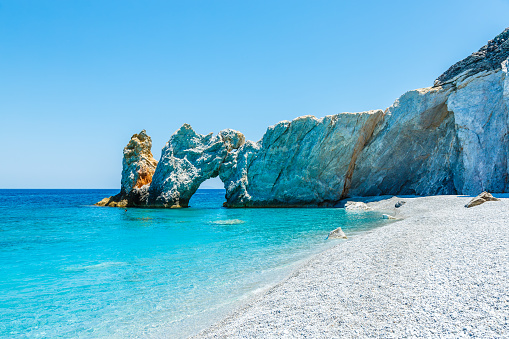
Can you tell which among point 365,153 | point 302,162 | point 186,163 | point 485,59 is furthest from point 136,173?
point 485,59

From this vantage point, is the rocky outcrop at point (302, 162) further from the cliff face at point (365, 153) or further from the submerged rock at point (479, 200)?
the submerged rock at point (479, 200)

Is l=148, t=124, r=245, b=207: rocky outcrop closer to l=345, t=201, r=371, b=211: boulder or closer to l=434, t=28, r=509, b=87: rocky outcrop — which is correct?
l=345, t=201, r=371, b=211: boulder

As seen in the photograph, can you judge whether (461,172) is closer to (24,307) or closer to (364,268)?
(364,268)

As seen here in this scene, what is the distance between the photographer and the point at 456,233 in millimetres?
8578

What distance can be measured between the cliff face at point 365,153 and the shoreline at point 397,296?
68.1 ft

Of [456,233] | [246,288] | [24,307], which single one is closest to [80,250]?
[24,307]

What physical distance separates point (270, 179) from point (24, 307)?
1245 inches

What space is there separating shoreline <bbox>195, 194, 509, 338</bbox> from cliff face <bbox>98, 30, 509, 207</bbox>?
68.1 feet

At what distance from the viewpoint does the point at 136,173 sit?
44.5 m

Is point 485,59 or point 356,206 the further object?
point 356,206

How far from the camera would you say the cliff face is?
992 inches

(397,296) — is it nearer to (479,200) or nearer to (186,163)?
(479,200)

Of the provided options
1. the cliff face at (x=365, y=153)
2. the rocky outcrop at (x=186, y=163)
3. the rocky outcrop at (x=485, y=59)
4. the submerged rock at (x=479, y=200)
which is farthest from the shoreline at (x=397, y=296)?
the rocky outcrop at (x=186, y=163)

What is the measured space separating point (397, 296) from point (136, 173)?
43846mm
